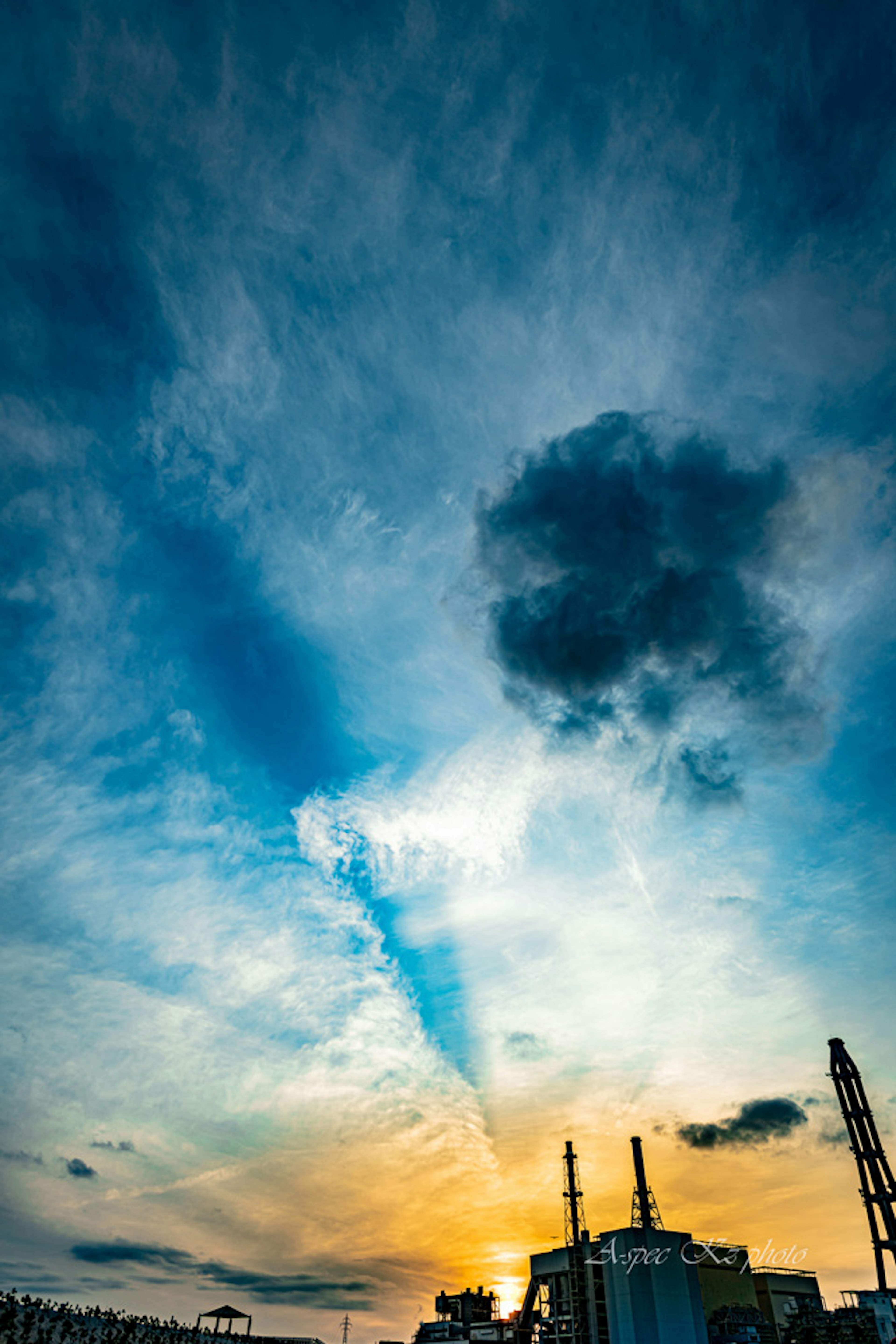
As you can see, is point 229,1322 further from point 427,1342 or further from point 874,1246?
point 874,1246

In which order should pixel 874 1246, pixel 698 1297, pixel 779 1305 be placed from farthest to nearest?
pixel 779 1305, pixel 698 1297, pixel 874 1246

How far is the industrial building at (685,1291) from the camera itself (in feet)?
230

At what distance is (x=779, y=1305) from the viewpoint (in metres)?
84.8

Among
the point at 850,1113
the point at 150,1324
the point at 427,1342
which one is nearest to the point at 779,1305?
the point at 850,1113

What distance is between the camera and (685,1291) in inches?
2854

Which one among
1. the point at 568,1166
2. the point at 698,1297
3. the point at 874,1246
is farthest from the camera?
the point at 568,1166

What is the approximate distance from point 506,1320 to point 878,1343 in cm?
4254

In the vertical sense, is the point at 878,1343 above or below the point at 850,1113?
below

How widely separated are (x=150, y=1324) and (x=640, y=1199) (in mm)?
60652

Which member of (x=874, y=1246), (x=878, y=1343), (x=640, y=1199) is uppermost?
(x=640, y=1199)

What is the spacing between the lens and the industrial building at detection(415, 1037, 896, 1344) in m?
70.0

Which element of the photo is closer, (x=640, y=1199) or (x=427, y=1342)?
(x=640, y=1199)

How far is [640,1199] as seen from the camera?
3393 inches

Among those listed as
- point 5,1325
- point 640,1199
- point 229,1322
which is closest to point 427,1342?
point 229,1322
